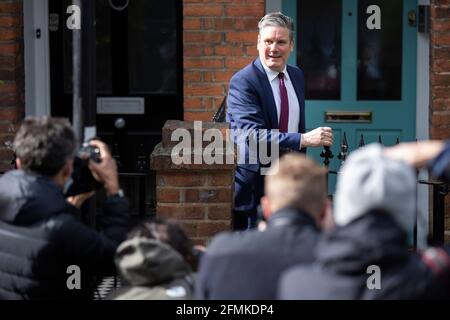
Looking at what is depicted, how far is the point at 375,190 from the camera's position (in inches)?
137

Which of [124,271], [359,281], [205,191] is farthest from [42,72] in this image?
[359,281]

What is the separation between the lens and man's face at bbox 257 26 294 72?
6496 millimetres

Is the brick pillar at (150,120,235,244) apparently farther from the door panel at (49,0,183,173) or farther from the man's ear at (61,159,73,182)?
the door panel at (49,0,183,173)

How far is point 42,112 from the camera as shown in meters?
8.80

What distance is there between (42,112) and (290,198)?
537 centimetres

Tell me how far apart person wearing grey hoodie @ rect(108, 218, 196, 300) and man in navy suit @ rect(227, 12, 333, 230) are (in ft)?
7.22

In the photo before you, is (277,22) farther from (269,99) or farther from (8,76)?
(8,76)

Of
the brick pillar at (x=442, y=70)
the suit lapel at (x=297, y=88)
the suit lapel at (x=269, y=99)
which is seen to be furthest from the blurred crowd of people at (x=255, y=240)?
the brick pillar at (x=442, y=70)

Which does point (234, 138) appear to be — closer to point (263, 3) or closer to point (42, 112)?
point (263, 3)

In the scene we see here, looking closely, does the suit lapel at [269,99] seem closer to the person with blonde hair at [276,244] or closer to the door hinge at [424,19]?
the door hinge at [424,19]

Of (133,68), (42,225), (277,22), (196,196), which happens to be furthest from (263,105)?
(133,68)

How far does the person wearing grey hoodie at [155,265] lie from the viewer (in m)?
4.00

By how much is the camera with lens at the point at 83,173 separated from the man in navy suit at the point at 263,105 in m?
1.68

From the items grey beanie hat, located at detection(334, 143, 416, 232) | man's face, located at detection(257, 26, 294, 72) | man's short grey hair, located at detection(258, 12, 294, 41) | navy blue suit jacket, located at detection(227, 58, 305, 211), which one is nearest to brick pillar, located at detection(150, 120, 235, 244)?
navy blue suit jacket, located at detection(227, 58, 305, 211)
